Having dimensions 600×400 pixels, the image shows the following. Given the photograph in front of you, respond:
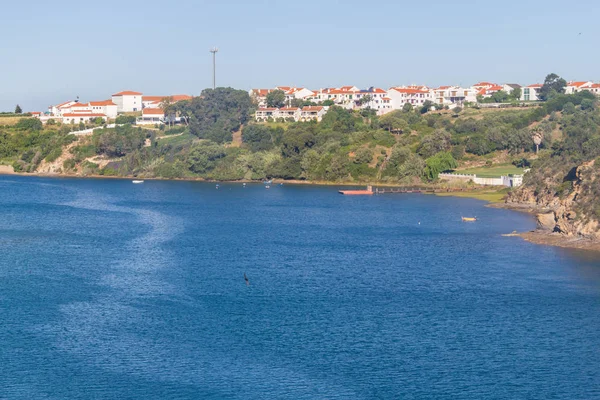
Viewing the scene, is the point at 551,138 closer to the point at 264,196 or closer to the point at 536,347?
the point at 264,196

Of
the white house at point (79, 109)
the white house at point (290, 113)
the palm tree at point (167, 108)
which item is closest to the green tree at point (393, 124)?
the white house at point (290, 113)

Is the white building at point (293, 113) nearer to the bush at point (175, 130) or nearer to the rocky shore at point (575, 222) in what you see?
the bush at point (175, 130)

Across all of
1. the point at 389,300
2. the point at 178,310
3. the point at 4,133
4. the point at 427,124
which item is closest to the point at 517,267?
the point at 389,300

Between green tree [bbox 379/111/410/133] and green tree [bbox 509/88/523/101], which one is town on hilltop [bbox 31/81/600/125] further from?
green tree [bbox 379/111/410/133]

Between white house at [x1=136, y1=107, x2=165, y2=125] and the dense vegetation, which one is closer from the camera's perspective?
the dense vegetation

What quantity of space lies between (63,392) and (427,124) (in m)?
107

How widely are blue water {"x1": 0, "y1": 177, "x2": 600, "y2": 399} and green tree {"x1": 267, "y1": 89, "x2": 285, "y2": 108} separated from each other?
89504 millimetres

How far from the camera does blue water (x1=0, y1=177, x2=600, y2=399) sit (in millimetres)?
35906

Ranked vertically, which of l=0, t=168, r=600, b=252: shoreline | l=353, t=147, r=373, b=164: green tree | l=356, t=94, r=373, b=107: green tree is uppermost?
l=356, t=94, r=373, b=107: green tree

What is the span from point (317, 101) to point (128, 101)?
38114 mm

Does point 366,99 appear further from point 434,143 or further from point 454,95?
point 434,143

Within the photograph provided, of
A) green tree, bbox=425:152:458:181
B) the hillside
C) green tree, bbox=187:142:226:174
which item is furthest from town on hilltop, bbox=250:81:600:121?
green tree, bbox=425:152:458:181

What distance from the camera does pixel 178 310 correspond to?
4638 cm

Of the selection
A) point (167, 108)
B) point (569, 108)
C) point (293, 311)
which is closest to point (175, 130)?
point (167, 108)
